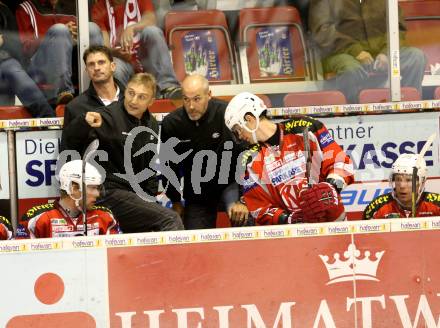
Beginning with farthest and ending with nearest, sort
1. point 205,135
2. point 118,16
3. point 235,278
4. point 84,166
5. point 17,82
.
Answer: point 118,16
point 17,82
point 205,135
point 84,166
point 235,278

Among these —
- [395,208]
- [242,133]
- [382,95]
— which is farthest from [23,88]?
[395,208]

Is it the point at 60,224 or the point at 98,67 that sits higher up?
the point at 98,67

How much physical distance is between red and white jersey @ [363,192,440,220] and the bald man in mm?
919

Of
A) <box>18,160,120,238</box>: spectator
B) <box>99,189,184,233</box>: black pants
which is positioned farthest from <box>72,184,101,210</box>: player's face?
<box>99,189,184,233</box>: black pants

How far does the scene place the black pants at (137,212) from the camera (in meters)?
7.31

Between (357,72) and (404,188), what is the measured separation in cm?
139

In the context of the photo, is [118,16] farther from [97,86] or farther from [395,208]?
[395,208]

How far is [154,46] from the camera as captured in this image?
8250 millimetres

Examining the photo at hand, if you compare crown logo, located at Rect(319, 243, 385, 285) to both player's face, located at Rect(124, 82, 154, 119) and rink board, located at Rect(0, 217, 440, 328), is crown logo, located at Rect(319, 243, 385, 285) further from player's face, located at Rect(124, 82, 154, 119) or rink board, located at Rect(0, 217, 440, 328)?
player's face, located at Rect(124, 82, 154, 119)

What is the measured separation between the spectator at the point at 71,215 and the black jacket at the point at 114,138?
35 cm

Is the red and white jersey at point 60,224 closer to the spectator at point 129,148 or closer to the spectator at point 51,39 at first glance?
the spectator at point 129,148

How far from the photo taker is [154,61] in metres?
8.25

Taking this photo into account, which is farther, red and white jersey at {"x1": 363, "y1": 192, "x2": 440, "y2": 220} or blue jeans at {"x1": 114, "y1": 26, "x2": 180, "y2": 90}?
blue jeans at {"x1": 114, "y1": 26, "x2": 180, "y2": 90}

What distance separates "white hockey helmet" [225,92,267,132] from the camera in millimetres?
6977
